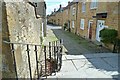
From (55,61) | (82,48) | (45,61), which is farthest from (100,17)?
(45,61)

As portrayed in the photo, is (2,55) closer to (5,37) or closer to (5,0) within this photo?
(5,37)

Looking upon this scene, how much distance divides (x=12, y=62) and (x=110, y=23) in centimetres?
993

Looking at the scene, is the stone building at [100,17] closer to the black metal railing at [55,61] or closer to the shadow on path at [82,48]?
the shadow on path at [82,48]

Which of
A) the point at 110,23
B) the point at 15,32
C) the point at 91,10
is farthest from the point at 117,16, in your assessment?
the point at 15,32

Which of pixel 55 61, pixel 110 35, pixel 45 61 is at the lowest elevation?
pixel 55 61

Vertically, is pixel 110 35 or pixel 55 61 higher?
pixel 110 35

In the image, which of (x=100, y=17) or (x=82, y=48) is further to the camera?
(x=100, y=17)

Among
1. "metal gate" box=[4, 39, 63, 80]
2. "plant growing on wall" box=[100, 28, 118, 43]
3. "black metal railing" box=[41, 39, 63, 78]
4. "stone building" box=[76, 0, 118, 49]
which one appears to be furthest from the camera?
"stone building" box=[76, 0, 118, 49]

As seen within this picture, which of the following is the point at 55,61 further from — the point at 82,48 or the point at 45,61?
the point at 82,48

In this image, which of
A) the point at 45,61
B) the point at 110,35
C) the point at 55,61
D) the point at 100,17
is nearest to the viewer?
the point at 45,61

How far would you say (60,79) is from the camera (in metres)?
4.20

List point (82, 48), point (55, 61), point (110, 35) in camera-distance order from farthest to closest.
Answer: point (82, 48), point (110, 35), point (55, 61)

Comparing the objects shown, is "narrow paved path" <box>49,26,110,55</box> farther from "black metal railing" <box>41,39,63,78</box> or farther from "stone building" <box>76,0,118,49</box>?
"black metal railing" <box>41,39,63,78</box>

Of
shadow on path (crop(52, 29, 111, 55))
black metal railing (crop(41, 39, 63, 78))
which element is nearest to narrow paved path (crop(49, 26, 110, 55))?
shadow on path (crop(52, 29, 111, 55))
